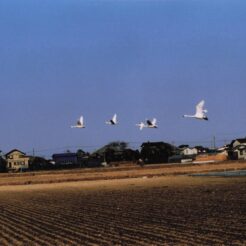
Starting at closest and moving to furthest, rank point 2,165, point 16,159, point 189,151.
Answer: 1. point 2,165
2. point 16,159
3. point 189,151

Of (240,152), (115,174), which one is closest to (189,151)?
(240,152)

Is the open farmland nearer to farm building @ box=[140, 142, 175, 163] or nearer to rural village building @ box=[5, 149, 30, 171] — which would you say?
farm building @ box=[140, 142, 175, 163]

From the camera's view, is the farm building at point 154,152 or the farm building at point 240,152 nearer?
the farm building at point 240,152

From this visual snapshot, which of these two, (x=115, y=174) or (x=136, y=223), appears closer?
(x=136, y=223)

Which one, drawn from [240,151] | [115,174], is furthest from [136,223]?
[240,151]

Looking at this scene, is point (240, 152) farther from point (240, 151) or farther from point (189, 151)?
point (189, 151)

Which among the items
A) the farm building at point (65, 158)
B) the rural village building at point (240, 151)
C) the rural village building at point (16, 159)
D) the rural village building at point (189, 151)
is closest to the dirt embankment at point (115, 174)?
the rural village building at point (240, 151)

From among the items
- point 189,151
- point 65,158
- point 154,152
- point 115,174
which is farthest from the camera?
point 189,151

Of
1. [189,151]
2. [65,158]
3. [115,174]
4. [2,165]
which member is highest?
[65,158]

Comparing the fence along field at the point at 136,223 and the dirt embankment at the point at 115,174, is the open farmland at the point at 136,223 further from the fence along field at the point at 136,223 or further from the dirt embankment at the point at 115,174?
the dirt embankment at the point at 115,174

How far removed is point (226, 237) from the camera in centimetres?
1220

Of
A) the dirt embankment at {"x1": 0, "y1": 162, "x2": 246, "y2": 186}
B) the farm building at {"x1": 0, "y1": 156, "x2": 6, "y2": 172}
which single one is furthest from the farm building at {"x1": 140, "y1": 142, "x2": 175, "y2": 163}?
the dirt embankment at {"x1": 0, "y1": 162, "x2": 246, "y2": 186}

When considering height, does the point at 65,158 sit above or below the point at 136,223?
above

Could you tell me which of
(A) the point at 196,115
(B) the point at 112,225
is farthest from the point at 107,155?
(B) the point at 112,225
